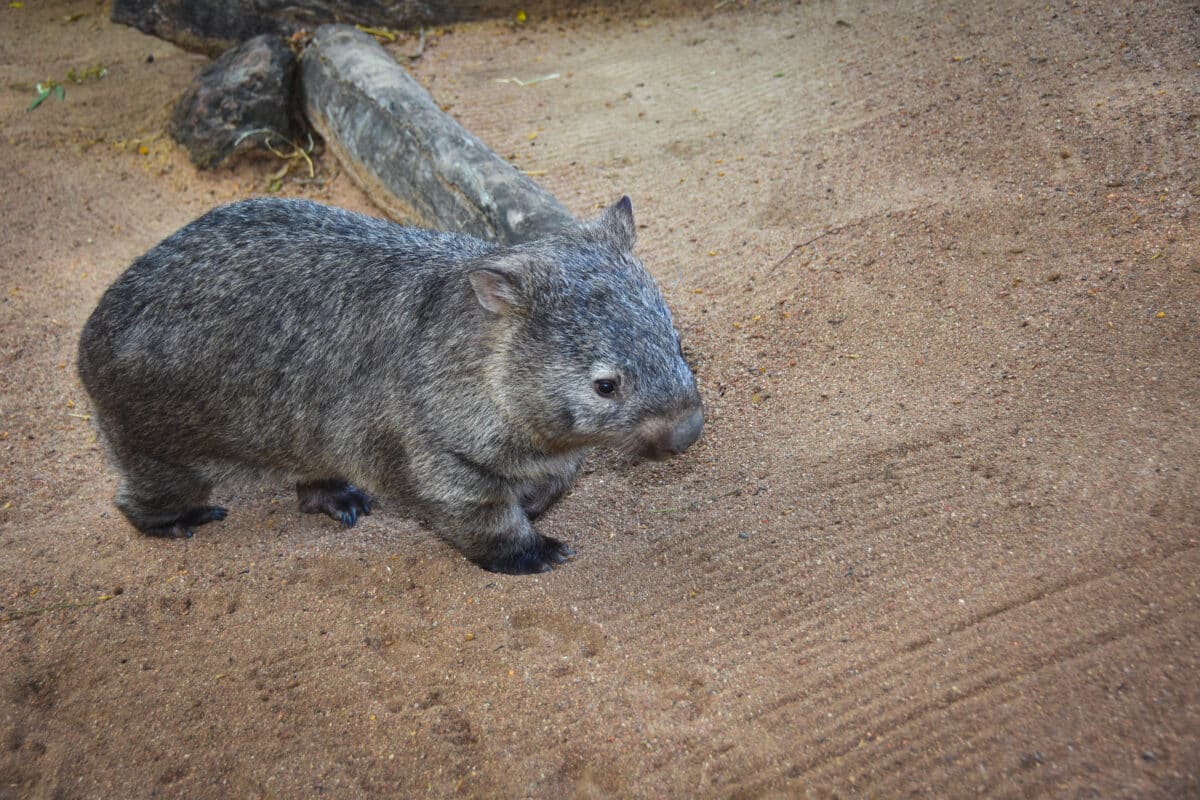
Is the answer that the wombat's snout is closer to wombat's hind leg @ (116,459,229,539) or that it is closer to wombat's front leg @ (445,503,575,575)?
wombat's front leg @ (445,503,575,575)

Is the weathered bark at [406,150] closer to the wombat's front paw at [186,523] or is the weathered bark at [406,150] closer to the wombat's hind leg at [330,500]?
the wombat's hind leg at [330,500]

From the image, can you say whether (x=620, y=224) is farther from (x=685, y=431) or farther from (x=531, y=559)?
(x=531, y=559)

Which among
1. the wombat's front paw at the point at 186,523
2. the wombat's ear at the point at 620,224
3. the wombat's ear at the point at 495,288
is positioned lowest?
the wombat's front paw at the point at 186,523

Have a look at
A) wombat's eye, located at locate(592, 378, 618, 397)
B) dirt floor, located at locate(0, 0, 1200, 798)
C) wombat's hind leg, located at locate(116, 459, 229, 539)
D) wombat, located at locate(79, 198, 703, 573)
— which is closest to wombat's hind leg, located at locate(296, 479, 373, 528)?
dirt floor, located at locate(0, 0, 1200, 798)

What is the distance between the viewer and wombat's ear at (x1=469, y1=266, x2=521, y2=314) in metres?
3.52

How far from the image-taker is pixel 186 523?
15.0 ft

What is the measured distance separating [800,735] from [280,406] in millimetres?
2655

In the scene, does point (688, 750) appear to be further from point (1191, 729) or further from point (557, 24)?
point (557, 24)

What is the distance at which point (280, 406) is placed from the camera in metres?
4.11

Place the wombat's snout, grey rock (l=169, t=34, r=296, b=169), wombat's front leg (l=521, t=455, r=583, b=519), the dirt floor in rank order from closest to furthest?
1. the dirt floor
2. the wombat's snout
3. wombat's front leg (l=521, t=455, r=583, b=519)
4. grey rock (l=169, t=34, r=296, b=169)

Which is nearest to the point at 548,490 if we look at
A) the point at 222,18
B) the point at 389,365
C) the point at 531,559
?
the point at 531,559

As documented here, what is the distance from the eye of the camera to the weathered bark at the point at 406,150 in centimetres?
540

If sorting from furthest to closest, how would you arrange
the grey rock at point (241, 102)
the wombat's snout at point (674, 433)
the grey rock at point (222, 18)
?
the grey rock at point (222, 18), the grey rock at point (241, 102), the wombat's snout at point (674, 433)

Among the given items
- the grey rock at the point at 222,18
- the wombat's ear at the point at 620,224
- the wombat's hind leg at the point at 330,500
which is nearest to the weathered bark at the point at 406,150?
→ the grey rock at the point at 222,18
